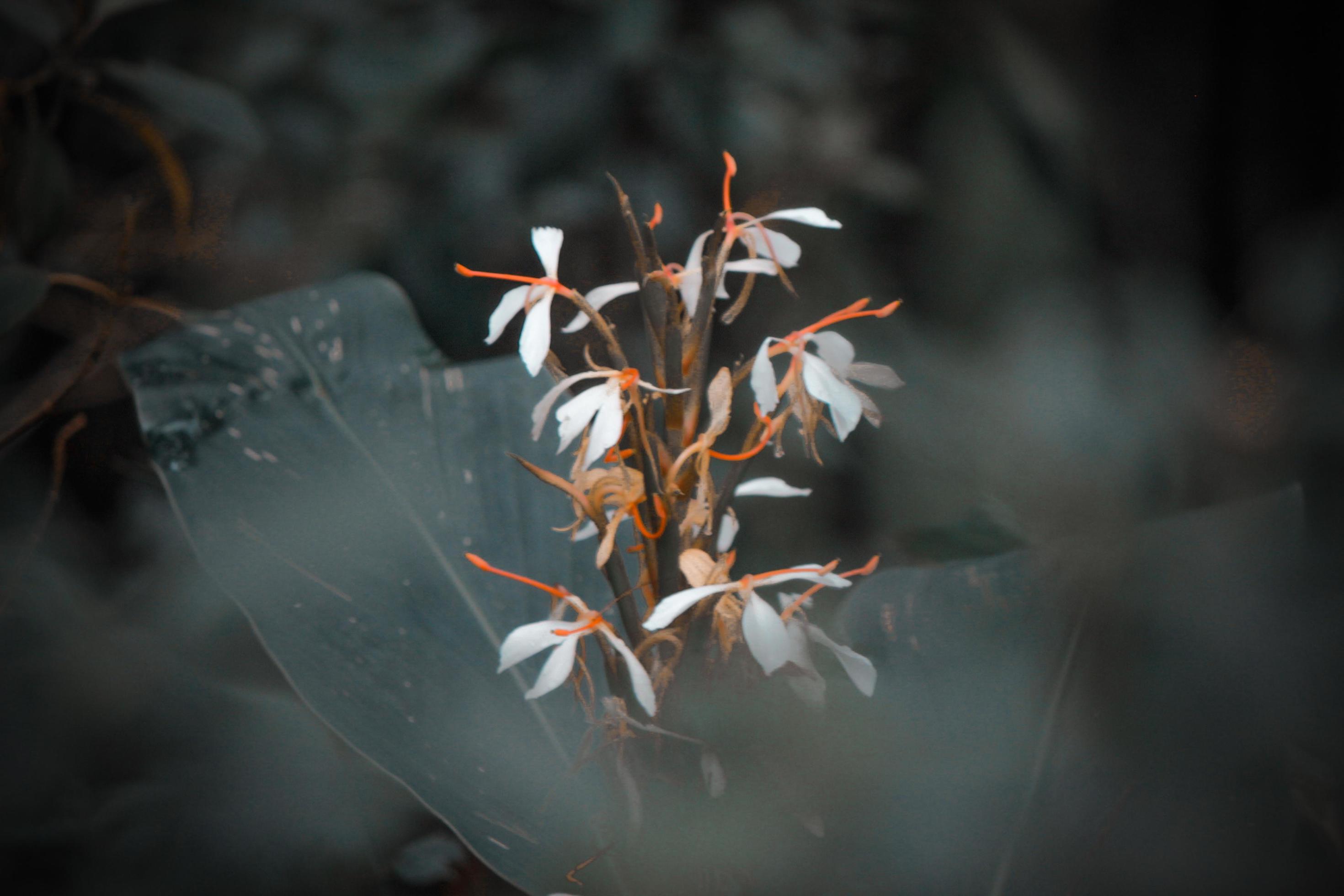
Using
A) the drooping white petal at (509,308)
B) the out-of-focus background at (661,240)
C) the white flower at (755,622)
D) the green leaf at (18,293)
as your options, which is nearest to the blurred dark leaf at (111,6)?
the out-of-focus background at (661,240)

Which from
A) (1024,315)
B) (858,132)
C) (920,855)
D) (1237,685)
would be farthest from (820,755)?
(858,132)

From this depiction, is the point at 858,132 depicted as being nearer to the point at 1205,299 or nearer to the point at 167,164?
the point at 1205,299

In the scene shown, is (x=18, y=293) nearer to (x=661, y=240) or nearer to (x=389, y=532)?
(x=389, y=532)

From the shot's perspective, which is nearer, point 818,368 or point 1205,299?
point 818,368

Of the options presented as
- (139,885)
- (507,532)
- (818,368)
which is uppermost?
(818,368)

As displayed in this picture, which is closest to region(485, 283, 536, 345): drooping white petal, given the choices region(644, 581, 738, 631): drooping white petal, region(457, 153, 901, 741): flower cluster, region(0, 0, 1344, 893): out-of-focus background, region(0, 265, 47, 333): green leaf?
region(457, 153, 901, 741): flower cluster

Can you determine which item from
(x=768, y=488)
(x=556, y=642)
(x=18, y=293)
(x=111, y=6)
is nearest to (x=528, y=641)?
(x=556, y=642)

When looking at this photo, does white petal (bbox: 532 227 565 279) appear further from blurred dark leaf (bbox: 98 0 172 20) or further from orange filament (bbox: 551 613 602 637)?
blurred dark leaf (bbox: 98 0 172 20)
